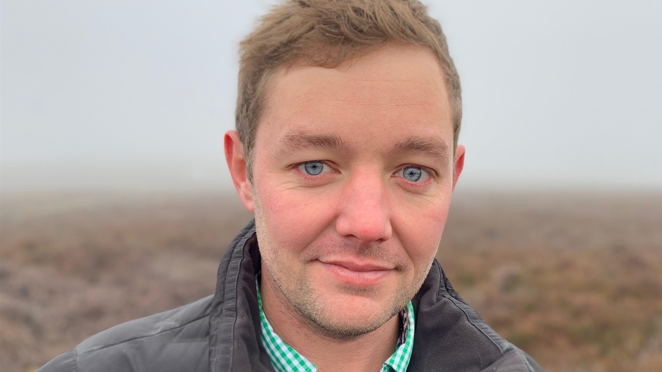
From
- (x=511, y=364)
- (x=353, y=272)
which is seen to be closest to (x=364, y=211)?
(x=353, y=272)

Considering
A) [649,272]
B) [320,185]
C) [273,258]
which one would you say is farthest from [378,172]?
[649,272]

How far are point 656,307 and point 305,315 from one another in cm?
1111

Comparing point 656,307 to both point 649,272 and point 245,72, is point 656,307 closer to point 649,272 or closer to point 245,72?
point 649,272

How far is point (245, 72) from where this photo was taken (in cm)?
197

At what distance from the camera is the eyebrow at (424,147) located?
163 cm

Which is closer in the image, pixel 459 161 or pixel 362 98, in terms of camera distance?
pixel 362 98

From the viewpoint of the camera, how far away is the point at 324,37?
169cm

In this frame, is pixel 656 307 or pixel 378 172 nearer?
pixel 378 172

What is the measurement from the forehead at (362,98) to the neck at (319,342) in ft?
2.43

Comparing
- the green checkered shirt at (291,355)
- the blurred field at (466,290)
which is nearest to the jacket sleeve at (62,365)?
the green checkered shirt at (291,355)

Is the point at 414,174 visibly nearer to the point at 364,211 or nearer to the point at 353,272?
the point at 364,211

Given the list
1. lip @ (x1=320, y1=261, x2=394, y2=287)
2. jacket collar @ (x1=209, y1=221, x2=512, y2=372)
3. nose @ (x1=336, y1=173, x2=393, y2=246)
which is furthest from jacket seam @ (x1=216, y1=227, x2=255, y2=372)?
nose @ (x1=336, y1=173, x2=393, y2=246)

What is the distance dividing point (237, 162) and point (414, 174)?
882mm

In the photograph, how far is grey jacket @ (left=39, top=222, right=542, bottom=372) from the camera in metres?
1.66
